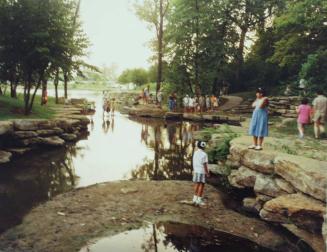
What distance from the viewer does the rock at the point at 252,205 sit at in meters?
11.0

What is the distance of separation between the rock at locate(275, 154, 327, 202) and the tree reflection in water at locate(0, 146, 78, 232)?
6827 millimetres

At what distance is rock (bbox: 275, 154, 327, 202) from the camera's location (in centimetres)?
893

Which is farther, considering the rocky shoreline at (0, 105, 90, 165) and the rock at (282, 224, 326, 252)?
the rocky shoreline at (0, 105, 90, 165)

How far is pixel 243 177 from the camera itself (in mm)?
12227

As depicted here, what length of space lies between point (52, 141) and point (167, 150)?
233 inches

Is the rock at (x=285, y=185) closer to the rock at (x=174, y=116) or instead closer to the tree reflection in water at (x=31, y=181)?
the tree reflection in water at (x=31, y=181)

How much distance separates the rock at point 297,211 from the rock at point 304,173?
0.22 meters

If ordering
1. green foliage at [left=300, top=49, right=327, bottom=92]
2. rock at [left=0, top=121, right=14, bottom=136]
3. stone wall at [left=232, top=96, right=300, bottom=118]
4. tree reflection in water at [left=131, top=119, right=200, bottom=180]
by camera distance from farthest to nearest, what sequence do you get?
1. stone wall at [left=232, top=96, right=300, bottom=118]
2. green foliage at [left=300, top=49, right=327, bottom=92]
3. rock at [left=0, top=121, right=14, bottom=136]
4. tree reflection in water at [left=131, top=119, right=200, bottom=180]

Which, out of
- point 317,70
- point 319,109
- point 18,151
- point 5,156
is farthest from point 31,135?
point 317,70

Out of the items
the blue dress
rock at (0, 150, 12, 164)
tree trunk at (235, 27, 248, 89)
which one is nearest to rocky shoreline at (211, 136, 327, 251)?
the blue dress

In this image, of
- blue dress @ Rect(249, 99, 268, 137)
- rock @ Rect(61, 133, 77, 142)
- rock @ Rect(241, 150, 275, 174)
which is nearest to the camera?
rock @ Rect(241, 150, 275, 174)

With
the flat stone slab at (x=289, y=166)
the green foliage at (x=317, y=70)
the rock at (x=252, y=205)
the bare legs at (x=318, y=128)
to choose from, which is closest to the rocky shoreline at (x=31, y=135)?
the flat stone slab at (x=289, y=166)

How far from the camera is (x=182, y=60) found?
123ft

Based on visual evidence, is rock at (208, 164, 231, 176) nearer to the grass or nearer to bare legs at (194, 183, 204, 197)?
bare legs at (194, 183, 204, 197)
